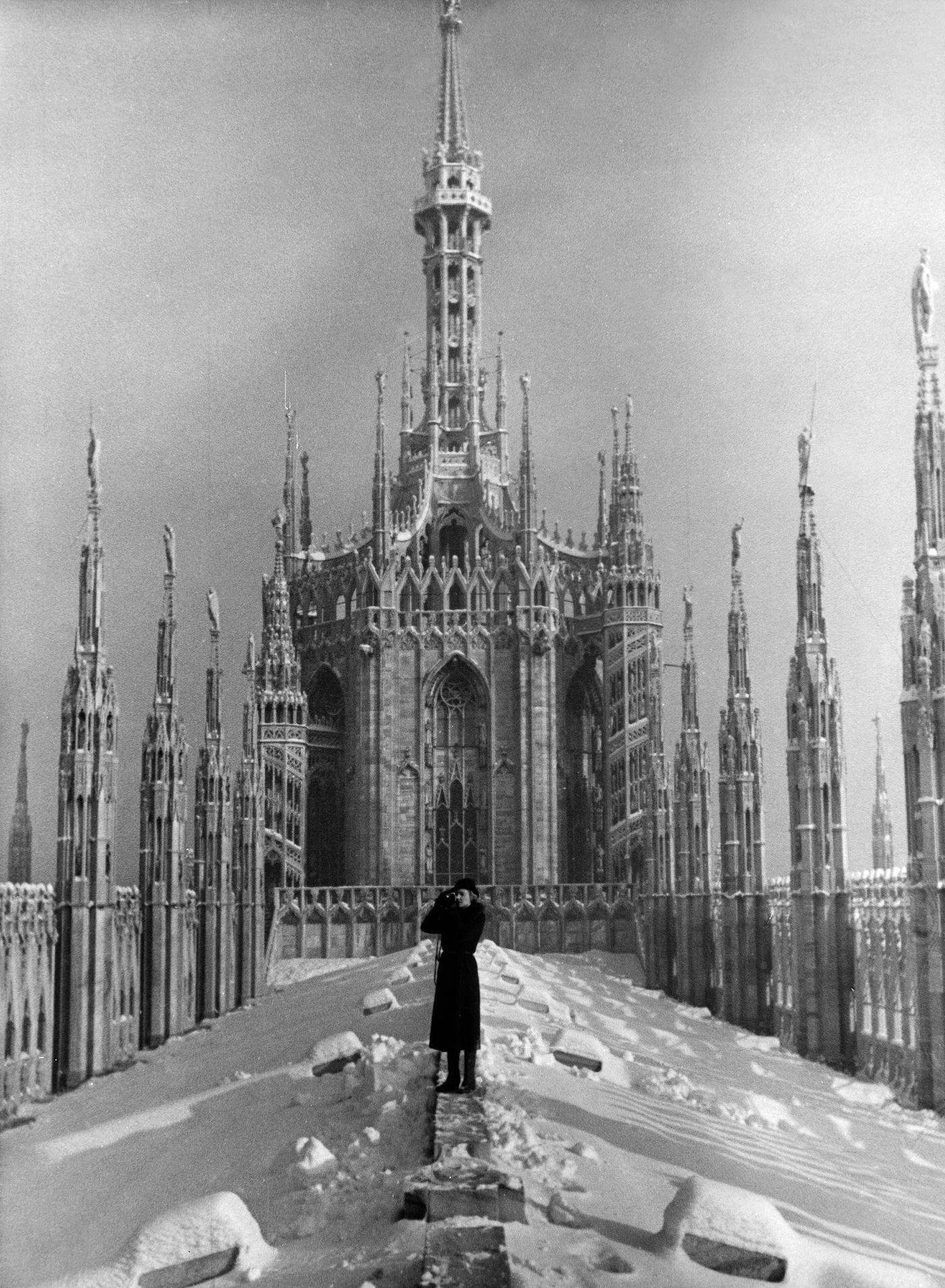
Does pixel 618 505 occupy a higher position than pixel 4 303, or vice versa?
pixel 618 505

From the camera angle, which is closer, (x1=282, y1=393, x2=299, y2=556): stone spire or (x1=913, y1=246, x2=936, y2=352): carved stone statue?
(x1=913, y1=246, x2=936, y2=352): carved stone statue

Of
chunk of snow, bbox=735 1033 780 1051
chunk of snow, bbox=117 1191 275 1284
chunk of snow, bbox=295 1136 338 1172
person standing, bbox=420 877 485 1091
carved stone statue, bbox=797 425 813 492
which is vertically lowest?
chunk of snow, bbox=735 1033 780 1051

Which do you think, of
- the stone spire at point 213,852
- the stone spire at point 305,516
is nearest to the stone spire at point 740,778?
the stone spire at point 213,852

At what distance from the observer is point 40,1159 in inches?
622

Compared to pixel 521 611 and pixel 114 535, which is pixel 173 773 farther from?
pixel 521 611

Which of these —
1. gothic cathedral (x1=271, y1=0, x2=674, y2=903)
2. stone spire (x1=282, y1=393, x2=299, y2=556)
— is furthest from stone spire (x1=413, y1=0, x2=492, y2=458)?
stone spire (x1=282, y1=393, x2=299, y2=556)

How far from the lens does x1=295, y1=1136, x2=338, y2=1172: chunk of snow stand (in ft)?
39.4

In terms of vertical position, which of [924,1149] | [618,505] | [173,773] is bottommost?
[924,1149]

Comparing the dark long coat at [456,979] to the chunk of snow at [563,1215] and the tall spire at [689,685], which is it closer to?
the chunk of snow at [563,1215]

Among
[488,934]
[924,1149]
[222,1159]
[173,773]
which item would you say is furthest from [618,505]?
[222,1159]

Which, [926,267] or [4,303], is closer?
[4,303]

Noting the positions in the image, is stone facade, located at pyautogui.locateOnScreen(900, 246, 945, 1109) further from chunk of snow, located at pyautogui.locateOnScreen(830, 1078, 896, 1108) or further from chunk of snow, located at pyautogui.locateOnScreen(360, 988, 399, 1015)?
chunk of snow, located at pyautogui.locateOnScreen(360, 988, 399, 1015)

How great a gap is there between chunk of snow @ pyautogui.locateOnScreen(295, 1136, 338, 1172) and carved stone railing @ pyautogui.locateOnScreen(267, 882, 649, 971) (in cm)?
3507

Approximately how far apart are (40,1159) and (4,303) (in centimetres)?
870
